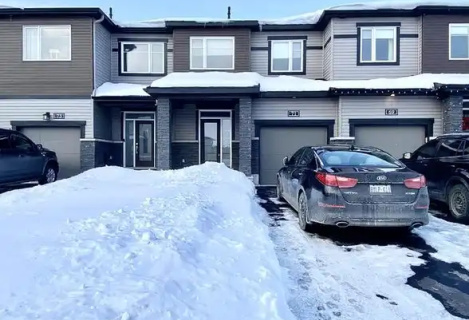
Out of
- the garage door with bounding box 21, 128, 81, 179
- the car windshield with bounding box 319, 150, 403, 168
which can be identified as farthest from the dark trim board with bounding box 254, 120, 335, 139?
the car windshield with bounding box 319, 150, 403, 168

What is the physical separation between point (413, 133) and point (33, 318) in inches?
588

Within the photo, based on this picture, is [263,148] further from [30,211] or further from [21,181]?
[30,211]

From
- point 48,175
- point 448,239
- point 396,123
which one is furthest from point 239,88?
point 448,239

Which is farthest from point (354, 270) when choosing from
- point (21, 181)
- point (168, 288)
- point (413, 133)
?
point (413, 133)

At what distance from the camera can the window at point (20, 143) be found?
36.0ft

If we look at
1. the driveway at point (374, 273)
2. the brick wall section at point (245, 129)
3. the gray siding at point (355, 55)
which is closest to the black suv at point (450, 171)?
the driveway at point (374, 273)

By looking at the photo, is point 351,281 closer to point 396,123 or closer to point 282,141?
point 282,141

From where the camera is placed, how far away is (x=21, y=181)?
11.0 meters

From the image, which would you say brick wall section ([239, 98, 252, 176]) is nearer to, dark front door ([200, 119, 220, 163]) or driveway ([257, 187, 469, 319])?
dark front door ([200, 119, 220, 163])

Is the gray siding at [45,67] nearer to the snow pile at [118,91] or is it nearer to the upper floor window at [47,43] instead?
the upper floor window at [47,43]

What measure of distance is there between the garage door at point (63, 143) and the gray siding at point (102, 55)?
2.37 metres

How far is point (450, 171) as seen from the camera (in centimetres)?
811

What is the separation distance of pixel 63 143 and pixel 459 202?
46.2ft

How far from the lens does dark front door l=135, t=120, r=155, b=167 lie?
55.6 ft
